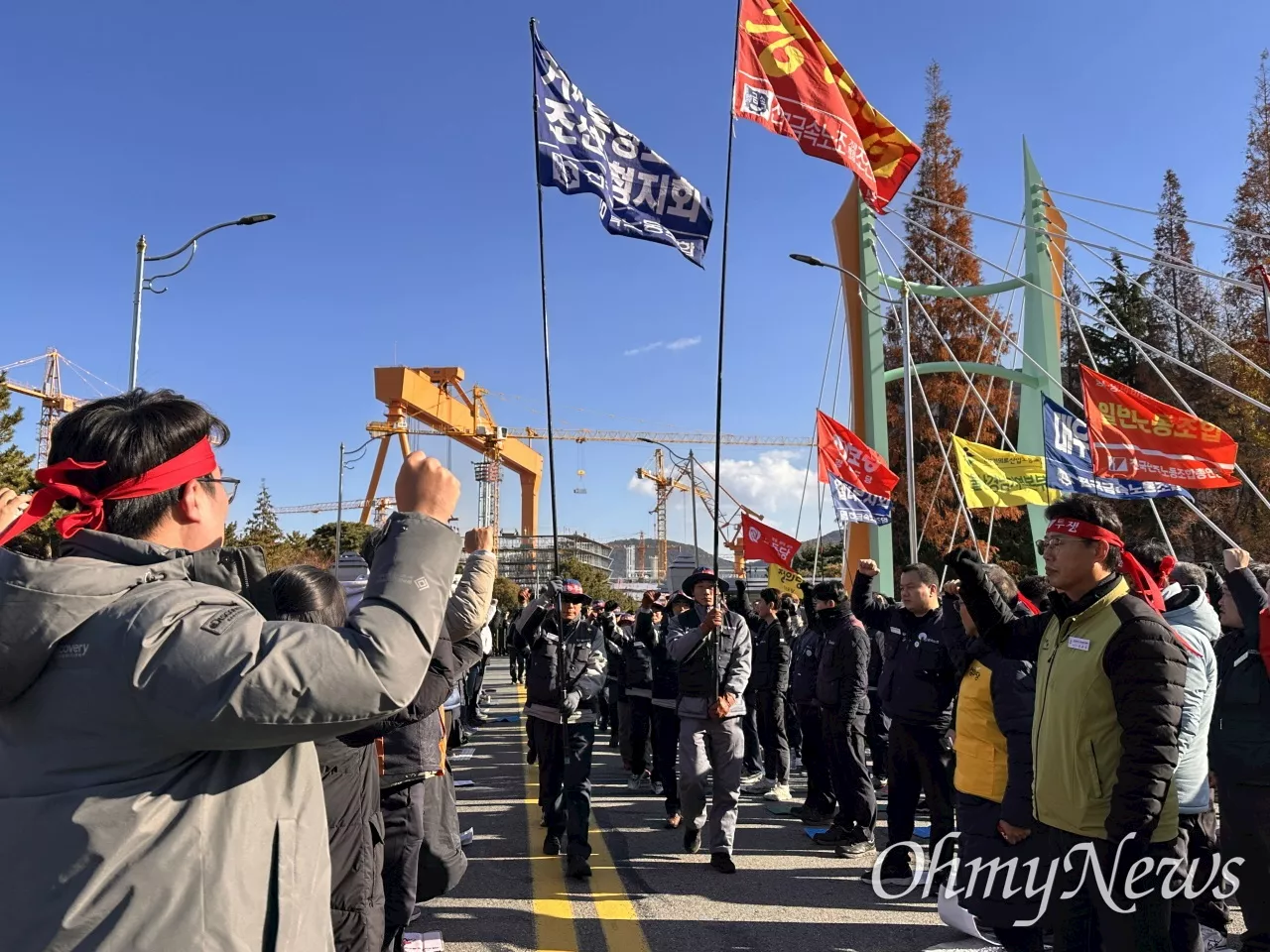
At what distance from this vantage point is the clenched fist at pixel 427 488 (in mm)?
1572

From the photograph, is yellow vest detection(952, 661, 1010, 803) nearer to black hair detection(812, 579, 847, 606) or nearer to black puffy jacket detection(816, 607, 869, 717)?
black puffy jacket detection(816, 607, 869, 717)

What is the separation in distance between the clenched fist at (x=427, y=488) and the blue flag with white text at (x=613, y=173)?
5.24 meters

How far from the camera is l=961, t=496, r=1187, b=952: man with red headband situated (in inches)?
116

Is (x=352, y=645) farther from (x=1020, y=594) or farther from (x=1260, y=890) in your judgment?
(x=1020, y=594)

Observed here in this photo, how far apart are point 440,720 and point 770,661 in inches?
248

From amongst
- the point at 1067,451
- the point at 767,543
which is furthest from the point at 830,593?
the point at 767,543

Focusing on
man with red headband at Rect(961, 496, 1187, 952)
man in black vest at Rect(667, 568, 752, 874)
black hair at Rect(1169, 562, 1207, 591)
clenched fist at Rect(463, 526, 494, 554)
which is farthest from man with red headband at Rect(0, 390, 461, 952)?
black hair at Rect(1169, 562, 1207, 591)

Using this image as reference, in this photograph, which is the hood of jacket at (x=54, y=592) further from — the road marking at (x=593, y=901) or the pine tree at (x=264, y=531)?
the pine tree at (x=264, y=531)

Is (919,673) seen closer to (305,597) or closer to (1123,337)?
(305,597)

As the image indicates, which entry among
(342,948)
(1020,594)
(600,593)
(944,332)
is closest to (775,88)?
(1020,594)

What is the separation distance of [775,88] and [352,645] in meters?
8.84

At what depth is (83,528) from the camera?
4.50 ft

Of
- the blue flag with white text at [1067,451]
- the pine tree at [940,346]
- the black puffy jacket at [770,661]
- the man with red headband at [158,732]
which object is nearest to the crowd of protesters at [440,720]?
the man with red headband at [158,732]

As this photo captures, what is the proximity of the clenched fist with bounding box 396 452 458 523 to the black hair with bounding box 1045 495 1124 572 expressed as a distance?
2.66m
